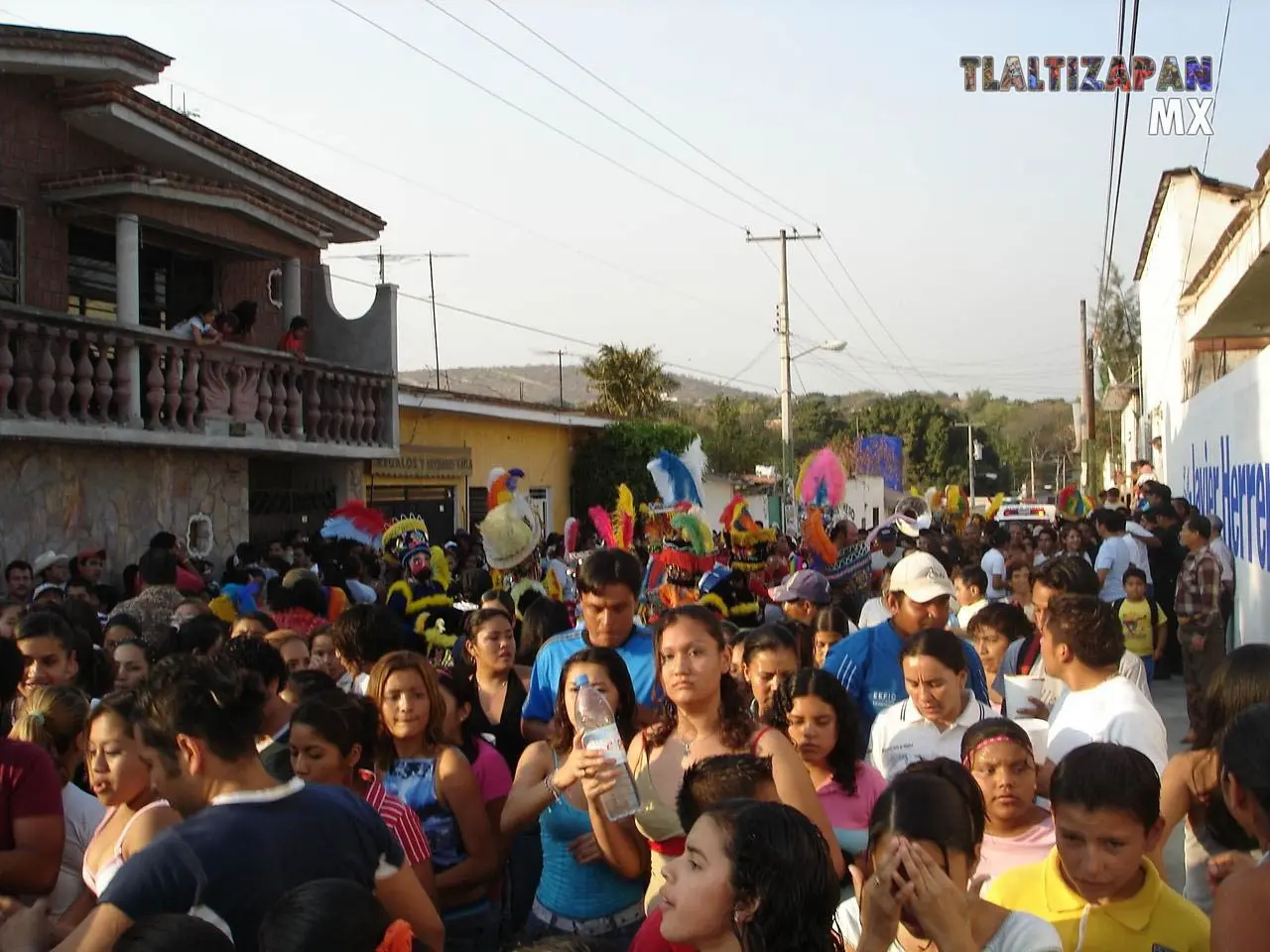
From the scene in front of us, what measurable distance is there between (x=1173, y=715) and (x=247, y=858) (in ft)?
31.6

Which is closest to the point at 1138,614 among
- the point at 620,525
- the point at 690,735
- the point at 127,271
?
the point at 620,525

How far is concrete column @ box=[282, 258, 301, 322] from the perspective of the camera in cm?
1652

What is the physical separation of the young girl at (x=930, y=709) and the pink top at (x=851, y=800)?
254mm

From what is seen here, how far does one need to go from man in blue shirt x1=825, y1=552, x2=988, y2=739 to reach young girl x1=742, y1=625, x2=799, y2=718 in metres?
0.32

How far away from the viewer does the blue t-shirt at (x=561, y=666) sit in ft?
15.5

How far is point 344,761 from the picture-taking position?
3854 millimetres

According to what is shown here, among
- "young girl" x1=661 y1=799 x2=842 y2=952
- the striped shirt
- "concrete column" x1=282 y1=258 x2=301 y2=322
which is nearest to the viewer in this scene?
"young girl" x1=661 y1=799 x2=842 y2=952

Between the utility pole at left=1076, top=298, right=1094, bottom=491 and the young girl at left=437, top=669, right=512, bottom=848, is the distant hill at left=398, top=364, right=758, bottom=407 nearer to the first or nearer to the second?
the utility pole at left=1076, top=298, right=1094, bottom=491

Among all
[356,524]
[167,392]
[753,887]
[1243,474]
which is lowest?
[753,887]

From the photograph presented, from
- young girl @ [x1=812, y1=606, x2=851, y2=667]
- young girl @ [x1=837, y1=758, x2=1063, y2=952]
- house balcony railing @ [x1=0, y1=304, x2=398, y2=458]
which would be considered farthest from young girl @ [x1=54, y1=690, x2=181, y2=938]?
house balcony railing @ [x1=0, y1=304, x2=398, y2=458]

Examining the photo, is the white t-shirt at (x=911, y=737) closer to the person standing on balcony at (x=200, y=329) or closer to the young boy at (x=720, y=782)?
the young boy at (x=720, y=782)

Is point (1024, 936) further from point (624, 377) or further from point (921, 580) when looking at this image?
point (624, 377)

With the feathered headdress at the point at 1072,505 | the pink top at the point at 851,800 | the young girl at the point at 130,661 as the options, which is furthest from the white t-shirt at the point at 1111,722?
the feathered headdress at the point at 1072,505

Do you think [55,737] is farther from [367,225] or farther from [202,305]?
[367,225]
